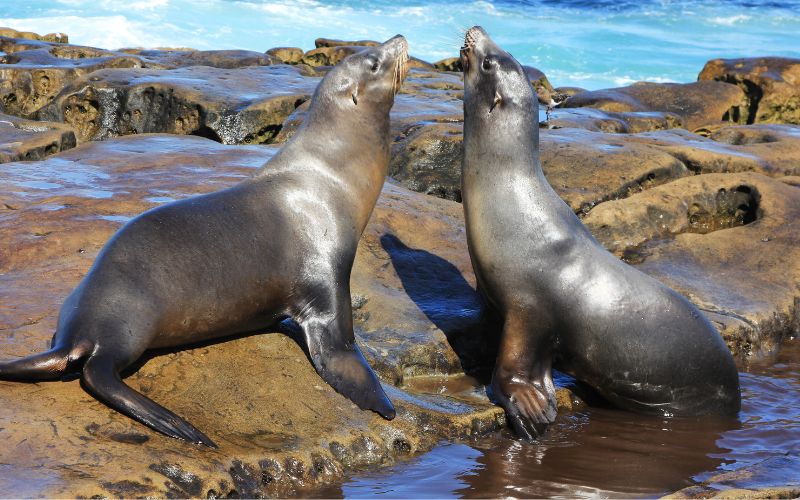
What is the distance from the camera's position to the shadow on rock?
6.05 meters

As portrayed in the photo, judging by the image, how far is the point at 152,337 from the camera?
448cm

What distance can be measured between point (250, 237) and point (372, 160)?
1.23 m

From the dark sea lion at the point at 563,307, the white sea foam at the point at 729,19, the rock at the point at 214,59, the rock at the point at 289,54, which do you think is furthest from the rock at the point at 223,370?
the white sea foam at the point at 729,19

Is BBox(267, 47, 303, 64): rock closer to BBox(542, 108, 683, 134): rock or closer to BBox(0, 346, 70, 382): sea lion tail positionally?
BBox(542, 108, 683, 134): rock

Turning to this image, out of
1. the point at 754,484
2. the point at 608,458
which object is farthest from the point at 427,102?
the point at 754,484

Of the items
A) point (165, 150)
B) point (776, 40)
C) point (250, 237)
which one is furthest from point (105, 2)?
point (250, 237)

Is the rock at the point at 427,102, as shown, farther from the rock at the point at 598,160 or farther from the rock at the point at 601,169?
the rock at the point at 601,169

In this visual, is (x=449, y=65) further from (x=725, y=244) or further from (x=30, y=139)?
(x=725, y=244)

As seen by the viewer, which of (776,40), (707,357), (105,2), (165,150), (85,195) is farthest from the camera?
(105,2)

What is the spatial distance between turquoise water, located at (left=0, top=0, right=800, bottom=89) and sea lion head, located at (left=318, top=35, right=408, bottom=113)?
34286mm

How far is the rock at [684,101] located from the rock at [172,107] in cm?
680

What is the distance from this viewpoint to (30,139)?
10.1 m

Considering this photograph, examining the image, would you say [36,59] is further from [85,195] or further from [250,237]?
A: [250,237]

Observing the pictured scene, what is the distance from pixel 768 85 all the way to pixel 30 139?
15.1m
